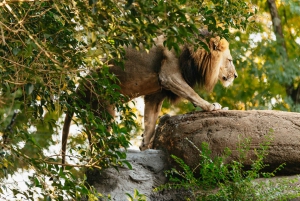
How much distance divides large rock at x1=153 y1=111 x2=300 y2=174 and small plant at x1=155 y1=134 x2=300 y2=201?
9 cm

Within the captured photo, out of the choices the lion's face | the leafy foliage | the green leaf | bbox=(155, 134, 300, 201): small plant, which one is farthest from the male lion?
the green leaf

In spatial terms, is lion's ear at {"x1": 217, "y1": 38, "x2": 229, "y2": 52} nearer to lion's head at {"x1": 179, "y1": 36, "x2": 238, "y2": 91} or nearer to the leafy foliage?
lion's head at {"x1": 179, "y1": 36, "x2": 238, "y2": 91}

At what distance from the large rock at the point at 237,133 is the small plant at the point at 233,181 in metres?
0.09

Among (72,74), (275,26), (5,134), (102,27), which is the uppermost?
(275,26)

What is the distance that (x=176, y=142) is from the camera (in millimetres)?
6473

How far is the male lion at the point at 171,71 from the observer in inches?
270

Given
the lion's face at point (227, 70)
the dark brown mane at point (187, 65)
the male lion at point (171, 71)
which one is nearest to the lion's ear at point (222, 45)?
the male lion at point (171, 71)

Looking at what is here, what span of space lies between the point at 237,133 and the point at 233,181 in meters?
0.71

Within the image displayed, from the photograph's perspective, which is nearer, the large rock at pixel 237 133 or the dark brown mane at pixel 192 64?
the large rock at pixel 237 133

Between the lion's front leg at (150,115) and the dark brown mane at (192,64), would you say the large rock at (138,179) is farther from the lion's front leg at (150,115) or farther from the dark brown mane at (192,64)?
the dark brown mane at (192,64)

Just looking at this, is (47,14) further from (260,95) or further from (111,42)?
(260,95)

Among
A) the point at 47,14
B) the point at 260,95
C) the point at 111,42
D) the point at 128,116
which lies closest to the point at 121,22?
the point at 111,42

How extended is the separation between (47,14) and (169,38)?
4.37 ft

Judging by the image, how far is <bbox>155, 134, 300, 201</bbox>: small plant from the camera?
556 cm
